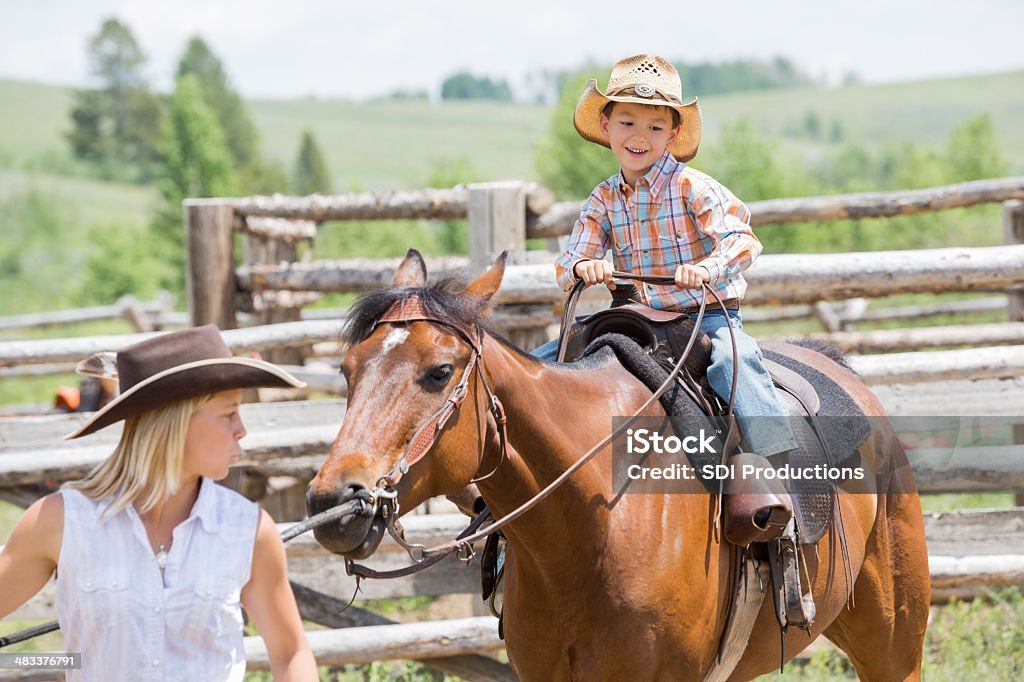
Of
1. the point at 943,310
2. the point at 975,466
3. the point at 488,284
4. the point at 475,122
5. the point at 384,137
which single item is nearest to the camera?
the point at 488,284

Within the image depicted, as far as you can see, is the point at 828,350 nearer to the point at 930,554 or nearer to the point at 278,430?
the point at 930,554

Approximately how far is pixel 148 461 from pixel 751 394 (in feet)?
6.72

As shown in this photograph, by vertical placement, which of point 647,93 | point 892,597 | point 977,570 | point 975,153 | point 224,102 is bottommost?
point 977,570

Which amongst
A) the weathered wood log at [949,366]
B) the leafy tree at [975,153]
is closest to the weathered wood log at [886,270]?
the weathered wood log at [949,366]

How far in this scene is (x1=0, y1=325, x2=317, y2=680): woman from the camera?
2.31 m

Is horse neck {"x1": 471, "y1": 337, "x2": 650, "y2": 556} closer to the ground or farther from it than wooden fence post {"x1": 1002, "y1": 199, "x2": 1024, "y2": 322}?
closer to the ground

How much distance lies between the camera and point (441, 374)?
2.96 m

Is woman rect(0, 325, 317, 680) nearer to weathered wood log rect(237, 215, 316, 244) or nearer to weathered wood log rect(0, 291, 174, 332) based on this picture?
weathered wood log rect(237, 215, 316, 244)

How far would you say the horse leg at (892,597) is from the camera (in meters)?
4.20

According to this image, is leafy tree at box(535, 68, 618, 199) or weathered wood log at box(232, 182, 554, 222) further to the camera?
leafy tree at box(535, 68, 618, 199)

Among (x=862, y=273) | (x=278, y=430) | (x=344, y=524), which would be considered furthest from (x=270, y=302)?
(x=344, y=524)

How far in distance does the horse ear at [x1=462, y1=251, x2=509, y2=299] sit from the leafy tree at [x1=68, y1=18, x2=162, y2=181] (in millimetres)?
86222

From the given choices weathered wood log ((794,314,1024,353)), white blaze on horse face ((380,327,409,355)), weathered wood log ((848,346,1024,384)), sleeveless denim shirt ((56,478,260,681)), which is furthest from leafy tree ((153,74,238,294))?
sleeveless denim shirt ((56,478,260,681))

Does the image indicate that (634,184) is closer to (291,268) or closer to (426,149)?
(291,268)
